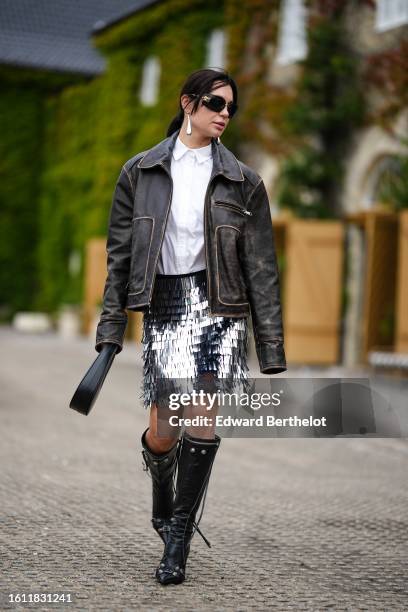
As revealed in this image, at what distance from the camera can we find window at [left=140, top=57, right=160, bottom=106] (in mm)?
27000

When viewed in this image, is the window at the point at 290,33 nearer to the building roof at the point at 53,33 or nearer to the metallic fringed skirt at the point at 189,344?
the building roof at the point at 53,33

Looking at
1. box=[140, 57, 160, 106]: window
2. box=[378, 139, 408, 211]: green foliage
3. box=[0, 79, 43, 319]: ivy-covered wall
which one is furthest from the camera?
box=[0, 79, 43, 319]: ivy-covered wall

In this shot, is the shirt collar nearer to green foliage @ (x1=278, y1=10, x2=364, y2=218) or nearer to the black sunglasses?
the black sunglasses

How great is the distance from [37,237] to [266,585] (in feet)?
104

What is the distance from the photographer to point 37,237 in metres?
35.5

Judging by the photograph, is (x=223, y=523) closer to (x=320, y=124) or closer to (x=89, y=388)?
(x=89, y=388)

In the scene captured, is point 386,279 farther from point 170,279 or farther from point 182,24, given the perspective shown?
point 170,279

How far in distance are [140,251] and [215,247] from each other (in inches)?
10.7

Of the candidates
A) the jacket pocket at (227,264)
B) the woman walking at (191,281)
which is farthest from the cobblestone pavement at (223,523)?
the jacket pocket at (227,264)

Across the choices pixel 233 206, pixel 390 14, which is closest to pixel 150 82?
pixel 390 14

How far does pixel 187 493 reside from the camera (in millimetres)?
4391

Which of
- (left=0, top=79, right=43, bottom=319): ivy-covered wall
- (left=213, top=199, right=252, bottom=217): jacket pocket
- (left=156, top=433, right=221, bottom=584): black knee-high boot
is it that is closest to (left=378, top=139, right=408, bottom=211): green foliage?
(left=213, top=199, right=252, bottom=217): jacket pocket

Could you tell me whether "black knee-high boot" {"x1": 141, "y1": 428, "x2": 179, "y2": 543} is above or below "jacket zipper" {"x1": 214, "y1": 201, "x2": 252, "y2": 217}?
below

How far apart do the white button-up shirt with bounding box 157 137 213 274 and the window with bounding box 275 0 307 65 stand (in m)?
15.8
